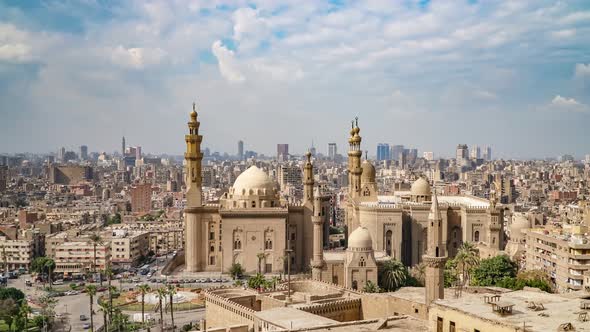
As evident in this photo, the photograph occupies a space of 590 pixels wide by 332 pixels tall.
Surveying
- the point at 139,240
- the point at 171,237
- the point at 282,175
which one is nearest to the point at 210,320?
the point at 139,240

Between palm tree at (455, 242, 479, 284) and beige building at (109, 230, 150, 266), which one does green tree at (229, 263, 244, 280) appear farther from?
beige building at (109, 230, 150, 266)

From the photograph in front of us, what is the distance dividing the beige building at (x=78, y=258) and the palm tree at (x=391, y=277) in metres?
25.9

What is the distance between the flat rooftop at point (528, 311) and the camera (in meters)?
16.1

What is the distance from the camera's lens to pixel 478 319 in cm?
1694

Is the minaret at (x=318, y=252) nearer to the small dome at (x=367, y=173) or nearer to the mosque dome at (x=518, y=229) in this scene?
the small dome at (x=367, y=173)

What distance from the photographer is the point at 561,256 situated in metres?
36.8

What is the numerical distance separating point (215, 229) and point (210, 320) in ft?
54.1

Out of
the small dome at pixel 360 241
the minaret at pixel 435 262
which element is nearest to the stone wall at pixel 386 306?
the minaret at pixel 435 262

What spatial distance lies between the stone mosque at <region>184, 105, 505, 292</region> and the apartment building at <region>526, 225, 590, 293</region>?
251 centimetres

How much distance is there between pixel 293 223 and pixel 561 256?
57.7ft

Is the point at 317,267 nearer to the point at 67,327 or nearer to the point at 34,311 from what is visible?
the point at 67,327

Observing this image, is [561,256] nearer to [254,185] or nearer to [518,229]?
[518,229]

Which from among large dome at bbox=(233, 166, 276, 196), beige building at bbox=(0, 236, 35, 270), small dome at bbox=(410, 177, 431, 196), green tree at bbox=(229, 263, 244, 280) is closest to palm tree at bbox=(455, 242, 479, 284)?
small dome at bbox=(410, 177, 431, 196)

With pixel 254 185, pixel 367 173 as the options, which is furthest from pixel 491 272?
pixel 254 185
